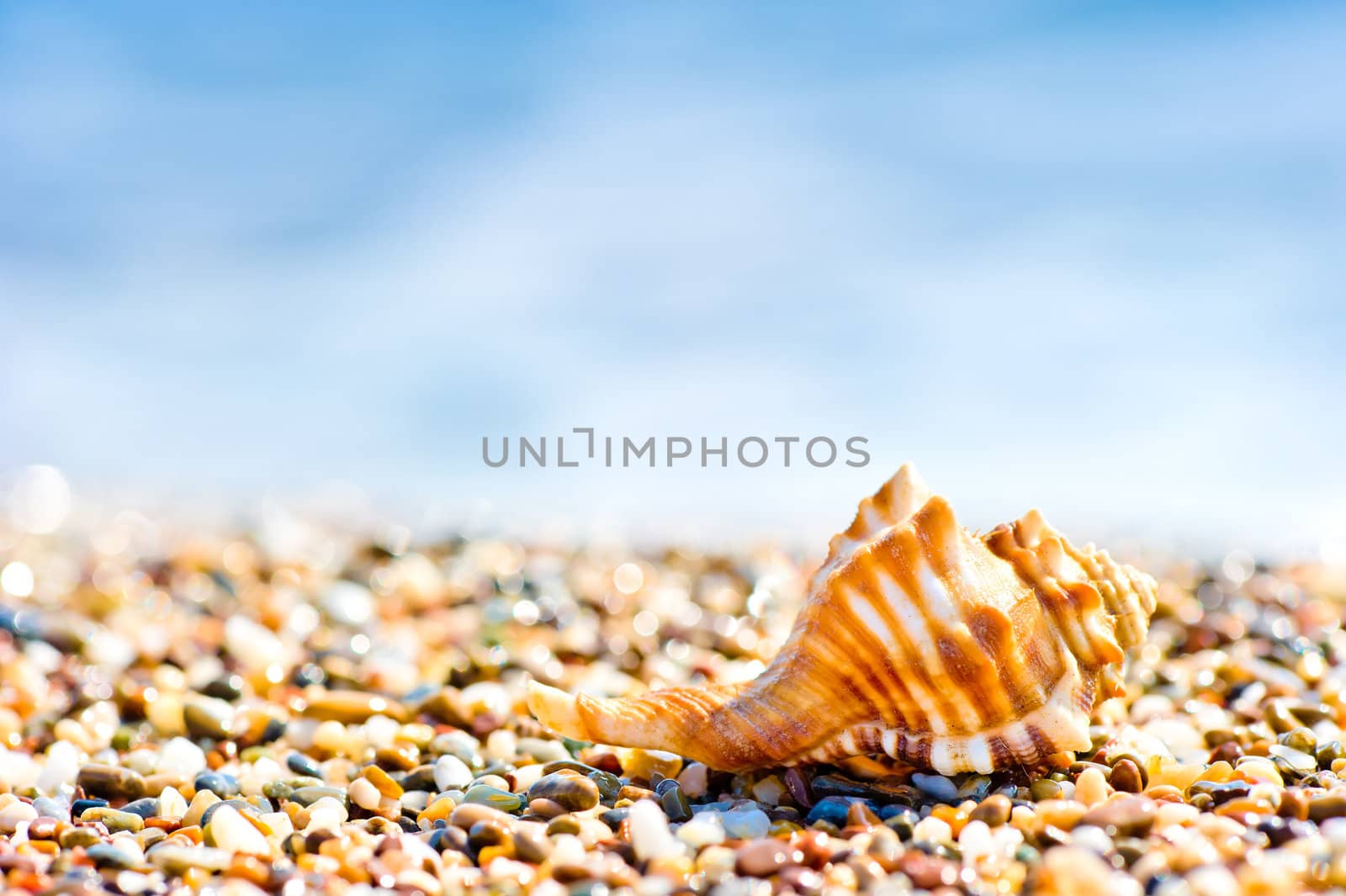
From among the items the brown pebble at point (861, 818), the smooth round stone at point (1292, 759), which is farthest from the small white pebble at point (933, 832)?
the smooth round stone at point (1292, 759)

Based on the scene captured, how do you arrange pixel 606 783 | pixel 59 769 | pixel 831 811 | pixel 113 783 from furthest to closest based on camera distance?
1. pixel 59 769
2. pixel 113 783
3. pixel 606 783
4. pixel 831 811

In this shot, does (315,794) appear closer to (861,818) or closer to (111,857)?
(111,857)

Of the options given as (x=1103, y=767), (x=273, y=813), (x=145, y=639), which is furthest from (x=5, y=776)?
(x=1103, y=767)

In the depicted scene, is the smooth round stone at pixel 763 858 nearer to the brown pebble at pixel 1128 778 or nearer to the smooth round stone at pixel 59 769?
the brown pebble at pixel 1128 778

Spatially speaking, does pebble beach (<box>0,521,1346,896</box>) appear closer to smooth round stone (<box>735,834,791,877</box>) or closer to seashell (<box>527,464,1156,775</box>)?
smooth round stone (<box>735,834,791,877</box>)

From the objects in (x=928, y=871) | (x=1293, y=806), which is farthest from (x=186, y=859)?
(x=1293, y=806)
